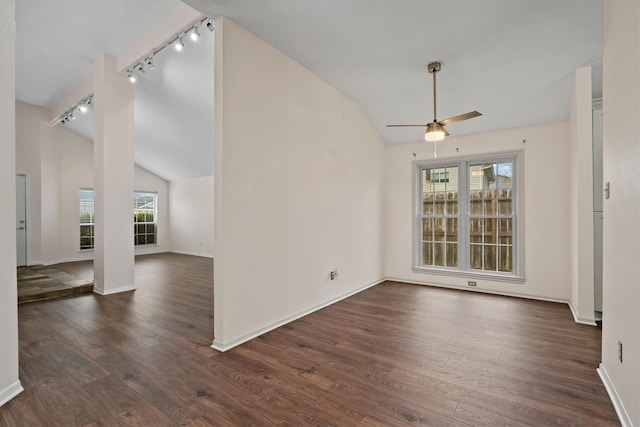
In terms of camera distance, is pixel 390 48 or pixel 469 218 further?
pixel 469 218

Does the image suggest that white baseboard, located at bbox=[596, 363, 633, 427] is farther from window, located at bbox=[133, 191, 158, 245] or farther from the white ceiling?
window, located at bbox=[133, 191, 158, 245]

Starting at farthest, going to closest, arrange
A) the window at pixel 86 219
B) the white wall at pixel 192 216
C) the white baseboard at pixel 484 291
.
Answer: the white wall at pixel 192 216 → the window at pixel 86 219 → the white baseboard at pixel 484 291

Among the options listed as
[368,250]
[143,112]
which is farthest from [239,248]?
[143,112]

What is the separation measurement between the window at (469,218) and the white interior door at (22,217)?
8.27m

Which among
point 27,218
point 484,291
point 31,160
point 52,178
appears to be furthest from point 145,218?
point 484,291

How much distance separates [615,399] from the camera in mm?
1935

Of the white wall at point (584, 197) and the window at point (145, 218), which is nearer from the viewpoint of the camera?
the white wall at point (584, 197)

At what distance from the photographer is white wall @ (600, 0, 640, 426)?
1.62m

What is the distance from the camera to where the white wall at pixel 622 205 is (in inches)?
63.8

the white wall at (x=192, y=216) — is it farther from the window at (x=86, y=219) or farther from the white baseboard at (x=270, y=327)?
the white baseboard at (x=270, y=327)

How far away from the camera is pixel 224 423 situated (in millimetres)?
1762

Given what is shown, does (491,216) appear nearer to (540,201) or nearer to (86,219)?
(540,201)

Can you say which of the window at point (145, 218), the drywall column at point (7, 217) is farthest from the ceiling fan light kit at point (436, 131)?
the window at point (145, 218)

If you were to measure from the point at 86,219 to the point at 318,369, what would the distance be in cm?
834
